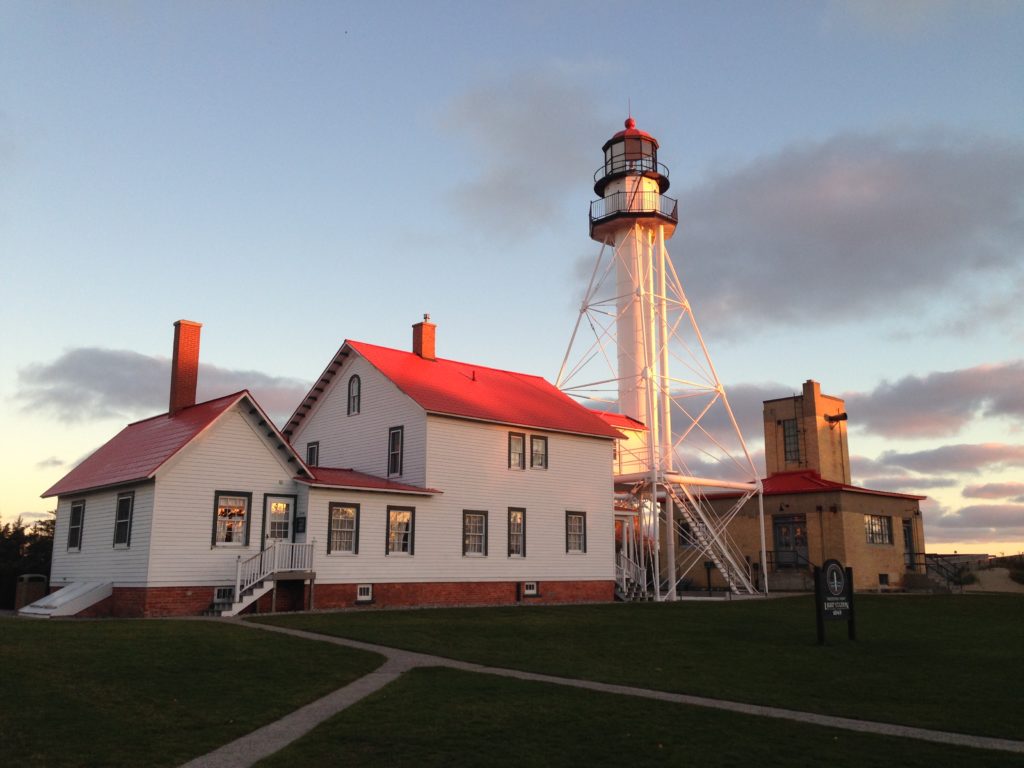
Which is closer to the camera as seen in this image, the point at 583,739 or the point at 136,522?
the point at 583,739

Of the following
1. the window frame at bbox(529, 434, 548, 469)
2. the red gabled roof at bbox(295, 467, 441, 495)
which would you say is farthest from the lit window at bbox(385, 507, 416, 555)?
the window frame at bbox(529, 434, 548, 469)

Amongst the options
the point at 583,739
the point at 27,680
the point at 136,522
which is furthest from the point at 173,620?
the point at 583,739

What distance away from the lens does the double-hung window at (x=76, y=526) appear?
2909 centimetres

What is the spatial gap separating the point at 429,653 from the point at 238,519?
38.2 feet

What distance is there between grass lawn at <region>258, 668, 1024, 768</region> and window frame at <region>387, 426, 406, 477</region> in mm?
19520

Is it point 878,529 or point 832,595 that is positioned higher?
point 878,529

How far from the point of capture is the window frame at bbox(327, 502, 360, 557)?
28.1 metres

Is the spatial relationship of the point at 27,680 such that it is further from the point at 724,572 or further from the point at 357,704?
the point at 724,572

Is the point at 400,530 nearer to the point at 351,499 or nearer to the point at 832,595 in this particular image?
the point at 351,499

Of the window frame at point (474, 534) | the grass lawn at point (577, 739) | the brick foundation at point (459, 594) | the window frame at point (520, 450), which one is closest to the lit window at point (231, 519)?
the brick foundation at point (459, 594)

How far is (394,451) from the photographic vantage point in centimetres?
3225

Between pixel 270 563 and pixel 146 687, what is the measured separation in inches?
537

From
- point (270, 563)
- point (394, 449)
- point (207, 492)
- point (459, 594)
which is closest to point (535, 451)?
point (394, 449)

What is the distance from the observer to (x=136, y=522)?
1016 inches
